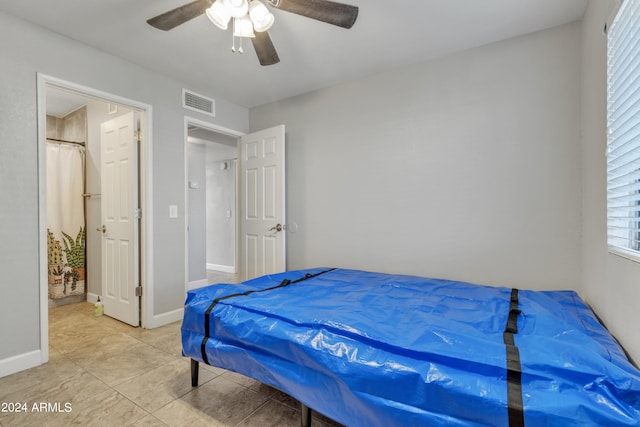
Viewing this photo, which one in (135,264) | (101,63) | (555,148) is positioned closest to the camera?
(555,148)

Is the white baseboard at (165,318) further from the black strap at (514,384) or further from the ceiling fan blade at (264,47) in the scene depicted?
the black strap at (514,384)

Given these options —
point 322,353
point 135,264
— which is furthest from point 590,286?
point 135,264

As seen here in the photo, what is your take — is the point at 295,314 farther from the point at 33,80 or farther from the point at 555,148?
the point at 33,80

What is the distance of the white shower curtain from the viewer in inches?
139

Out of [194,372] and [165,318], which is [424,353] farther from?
[165,318]

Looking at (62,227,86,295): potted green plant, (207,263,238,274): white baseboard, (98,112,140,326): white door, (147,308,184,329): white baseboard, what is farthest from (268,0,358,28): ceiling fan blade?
(207,263,238,274): white baseboard

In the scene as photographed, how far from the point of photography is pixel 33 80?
2152mm

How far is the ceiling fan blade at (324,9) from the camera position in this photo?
5.27 feet

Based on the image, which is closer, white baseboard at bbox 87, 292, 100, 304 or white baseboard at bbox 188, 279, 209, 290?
white baseboard at bbox 87, 292, 100, 304

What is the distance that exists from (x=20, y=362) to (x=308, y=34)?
321 cm

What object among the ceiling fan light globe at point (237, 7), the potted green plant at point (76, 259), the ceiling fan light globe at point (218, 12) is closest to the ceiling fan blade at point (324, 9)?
the ceiling fan light globe at point (237, 7)

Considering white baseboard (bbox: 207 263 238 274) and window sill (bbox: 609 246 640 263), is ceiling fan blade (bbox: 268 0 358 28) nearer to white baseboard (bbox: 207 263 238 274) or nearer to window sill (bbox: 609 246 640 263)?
window sill (bbox: 609 246 640 263)

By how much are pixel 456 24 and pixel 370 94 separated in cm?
97

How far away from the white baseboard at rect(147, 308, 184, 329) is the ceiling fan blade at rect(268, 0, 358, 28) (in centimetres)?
291
